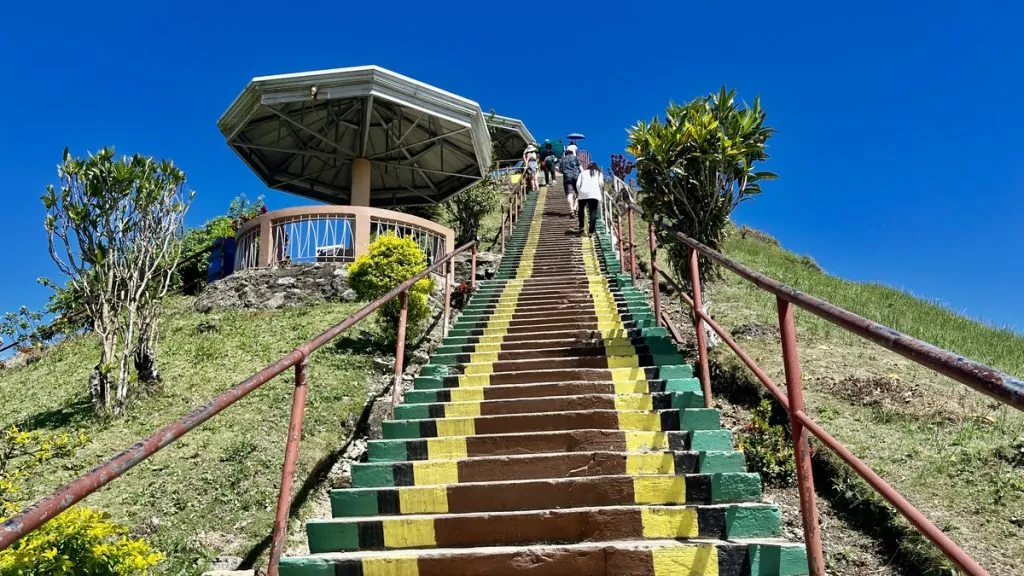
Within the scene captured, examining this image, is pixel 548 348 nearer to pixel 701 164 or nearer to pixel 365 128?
pixel 701 164

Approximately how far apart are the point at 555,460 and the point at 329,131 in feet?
47.3

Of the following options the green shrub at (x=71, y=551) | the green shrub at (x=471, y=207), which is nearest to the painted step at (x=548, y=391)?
the green shrub at (x=71, y=551)

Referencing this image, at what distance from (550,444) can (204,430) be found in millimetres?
3544

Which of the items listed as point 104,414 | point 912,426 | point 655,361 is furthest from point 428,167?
point 912,426

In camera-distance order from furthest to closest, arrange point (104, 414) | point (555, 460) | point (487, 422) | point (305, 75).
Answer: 1. point (305, 75)
2. point (104, 414)
3. point (487, 422)
4. point (555, 460)

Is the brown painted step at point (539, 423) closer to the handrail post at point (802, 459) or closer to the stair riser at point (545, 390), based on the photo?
the stair riser at point (545, 390)

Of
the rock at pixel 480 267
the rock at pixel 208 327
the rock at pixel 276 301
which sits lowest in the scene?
the rock at pixel 208 327

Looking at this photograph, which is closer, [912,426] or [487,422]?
[487,422]

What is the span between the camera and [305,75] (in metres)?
13.8

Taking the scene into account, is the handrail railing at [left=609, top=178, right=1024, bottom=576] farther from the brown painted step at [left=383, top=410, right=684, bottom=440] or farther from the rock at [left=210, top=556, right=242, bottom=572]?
the rock at [left=210, top=556, right=242, bottom=572]

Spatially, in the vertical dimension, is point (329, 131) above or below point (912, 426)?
above

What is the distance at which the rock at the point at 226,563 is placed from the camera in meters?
3.91

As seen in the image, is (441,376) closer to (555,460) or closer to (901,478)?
(555,460)

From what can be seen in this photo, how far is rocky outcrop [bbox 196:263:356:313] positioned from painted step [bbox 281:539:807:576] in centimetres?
980
